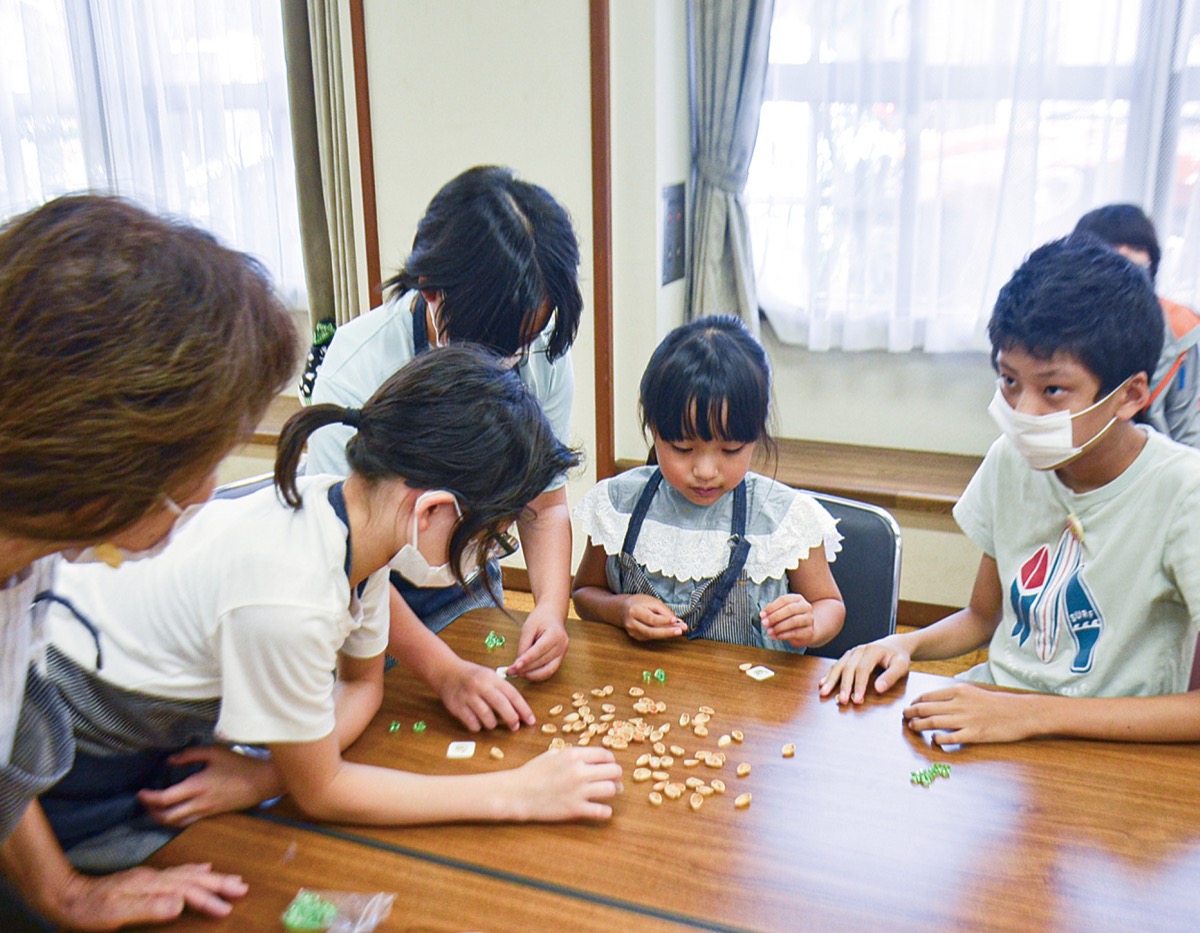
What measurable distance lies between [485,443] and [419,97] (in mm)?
2665

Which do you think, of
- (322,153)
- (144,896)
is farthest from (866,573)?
(322,153)

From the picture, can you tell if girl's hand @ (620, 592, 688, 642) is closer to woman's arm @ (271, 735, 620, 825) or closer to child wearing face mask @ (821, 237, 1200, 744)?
child wearing face mask @ (821, 237, 1200, 744)

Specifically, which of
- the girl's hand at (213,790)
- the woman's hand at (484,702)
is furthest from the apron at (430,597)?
the girl's hand at (213,790)

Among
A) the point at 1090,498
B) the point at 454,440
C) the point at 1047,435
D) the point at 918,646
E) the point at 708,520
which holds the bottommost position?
the point at 918,646

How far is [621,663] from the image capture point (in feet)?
5.35

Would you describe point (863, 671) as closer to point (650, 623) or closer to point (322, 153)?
point (650, 623)

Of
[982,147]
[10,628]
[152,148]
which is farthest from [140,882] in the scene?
[152,148]

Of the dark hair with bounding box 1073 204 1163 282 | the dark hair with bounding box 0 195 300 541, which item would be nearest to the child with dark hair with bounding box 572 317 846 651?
the dark hair with bounding box 0 195 300 541

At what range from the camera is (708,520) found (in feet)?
6.36

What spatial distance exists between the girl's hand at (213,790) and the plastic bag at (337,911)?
20cm

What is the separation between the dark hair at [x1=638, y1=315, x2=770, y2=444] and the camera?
5.81 ft

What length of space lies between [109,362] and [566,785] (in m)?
0.74

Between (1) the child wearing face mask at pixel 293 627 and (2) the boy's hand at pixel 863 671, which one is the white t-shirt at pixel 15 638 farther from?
(2) the boy's hand at pixel 863 671

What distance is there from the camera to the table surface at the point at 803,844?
3.59 feet
